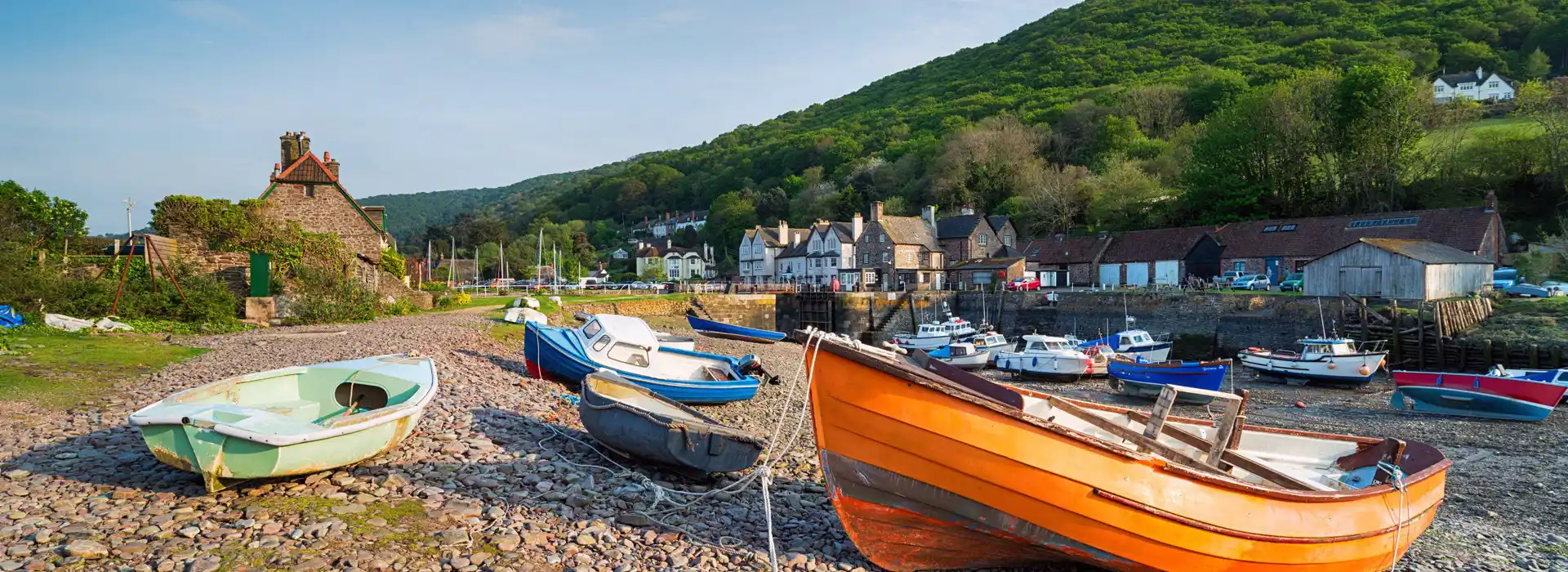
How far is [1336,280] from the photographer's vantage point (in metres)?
33.4

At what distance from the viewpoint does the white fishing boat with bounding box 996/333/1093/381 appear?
1051 inches

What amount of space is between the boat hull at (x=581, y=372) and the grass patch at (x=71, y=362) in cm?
631

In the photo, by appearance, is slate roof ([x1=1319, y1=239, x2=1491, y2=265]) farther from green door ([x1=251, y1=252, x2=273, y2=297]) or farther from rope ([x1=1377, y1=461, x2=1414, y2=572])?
green door ([x1=251, y1=252, x2=273, y2=297])

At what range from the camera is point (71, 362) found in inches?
499

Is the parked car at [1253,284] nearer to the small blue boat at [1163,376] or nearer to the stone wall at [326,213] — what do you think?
the small blue boat at [1163,376]

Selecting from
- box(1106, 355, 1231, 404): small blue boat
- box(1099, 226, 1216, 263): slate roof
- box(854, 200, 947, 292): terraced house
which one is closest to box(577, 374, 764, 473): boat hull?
box(1106, 355, 1231, 404): small blue boat

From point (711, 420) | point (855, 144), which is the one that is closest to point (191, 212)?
point (711, 420)

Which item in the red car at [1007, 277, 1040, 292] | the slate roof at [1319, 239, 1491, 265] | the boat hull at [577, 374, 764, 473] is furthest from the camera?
the red car at [1007, 277, 1040, 292]

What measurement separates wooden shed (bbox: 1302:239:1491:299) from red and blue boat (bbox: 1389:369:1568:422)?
1273 cm

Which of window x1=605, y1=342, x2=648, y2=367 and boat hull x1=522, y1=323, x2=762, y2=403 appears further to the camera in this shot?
window x1=605, y1=342, x2=648, y2=367

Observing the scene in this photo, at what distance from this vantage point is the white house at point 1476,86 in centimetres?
8319

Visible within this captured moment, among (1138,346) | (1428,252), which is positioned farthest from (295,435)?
(1428,252)

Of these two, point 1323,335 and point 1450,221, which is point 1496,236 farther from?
point 1323,335

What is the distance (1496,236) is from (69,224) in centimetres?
6637
